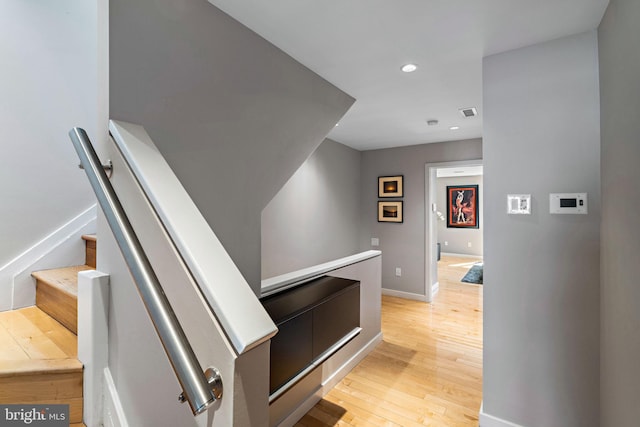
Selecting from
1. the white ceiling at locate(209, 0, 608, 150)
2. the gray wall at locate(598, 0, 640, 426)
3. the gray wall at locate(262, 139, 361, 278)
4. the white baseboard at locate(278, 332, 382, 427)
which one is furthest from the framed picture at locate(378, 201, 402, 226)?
the gray wall at locate(598, 0, 640, 426)

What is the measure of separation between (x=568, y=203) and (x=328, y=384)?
2059mm

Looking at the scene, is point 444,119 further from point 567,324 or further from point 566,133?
point 567,324

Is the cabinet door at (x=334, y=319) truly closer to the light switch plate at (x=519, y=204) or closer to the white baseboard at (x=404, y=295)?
the light switch plate at (x=519, y=204)

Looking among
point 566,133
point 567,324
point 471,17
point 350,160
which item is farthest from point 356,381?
point 350,160

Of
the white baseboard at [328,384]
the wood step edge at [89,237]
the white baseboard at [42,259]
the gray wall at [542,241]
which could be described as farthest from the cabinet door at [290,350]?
the white baseboard at [42,259]

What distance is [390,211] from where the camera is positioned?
4.78 m

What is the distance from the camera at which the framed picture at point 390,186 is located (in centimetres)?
466

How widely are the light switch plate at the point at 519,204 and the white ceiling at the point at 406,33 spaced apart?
0.93 m

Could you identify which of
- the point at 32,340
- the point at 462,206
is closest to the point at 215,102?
the point at 32,340

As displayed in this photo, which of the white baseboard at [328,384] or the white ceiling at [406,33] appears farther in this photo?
the white baseboard at [328,384]

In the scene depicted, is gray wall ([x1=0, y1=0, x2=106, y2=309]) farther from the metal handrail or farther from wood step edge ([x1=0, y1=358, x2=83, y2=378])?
the metal handrail

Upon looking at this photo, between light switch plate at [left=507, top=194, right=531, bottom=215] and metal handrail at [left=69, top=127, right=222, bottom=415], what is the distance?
6.22 ft

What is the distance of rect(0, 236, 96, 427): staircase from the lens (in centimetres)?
106

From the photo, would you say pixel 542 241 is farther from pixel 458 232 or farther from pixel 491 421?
pixel 458 232
